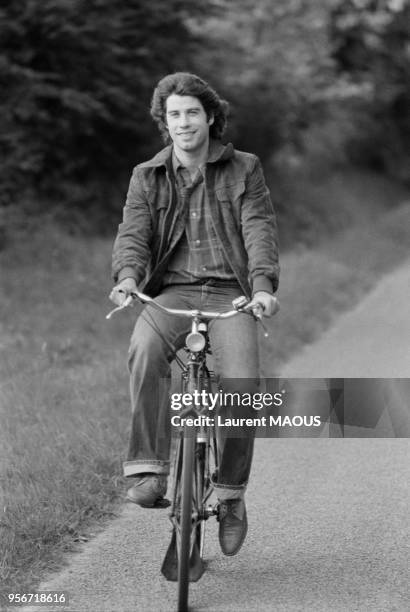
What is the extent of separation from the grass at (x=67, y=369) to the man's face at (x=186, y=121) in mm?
1806

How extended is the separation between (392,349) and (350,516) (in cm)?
476

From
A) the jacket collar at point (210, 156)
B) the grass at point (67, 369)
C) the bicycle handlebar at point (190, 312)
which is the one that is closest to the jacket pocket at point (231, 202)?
the jacket collar at point (210, 156)

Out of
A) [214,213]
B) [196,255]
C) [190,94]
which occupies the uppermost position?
[190,94]

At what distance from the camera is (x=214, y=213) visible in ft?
15.5

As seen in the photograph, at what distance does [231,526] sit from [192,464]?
2.02 ft

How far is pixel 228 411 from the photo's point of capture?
173 inches

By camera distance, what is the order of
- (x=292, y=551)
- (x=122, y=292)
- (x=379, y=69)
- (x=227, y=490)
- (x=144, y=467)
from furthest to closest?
(x=379, y=69) < (x=292, y=551) < (x=227, y=490) < (x=144, y=467) < (x=122, y=292)

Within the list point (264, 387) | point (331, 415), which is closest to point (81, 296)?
point (264, 387)

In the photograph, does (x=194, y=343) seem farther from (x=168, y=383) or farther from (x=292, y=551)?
(x=292, y=551)

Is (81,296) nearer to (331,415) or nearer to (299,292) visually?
(299,292)

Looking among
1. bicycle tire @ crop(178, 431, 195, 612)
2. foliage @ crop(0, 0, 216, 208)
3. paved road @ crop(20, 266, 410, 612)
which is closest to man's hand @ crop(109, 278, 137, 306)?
bicycle tire @ crop(178, 431, 195, 612)

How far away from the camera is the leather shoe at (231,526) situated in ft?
15.1

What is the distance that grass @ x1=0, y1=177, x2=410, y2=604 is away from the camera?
203 inches

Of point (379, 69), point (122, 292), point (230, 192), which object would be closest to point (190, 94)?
point (230, 192)
